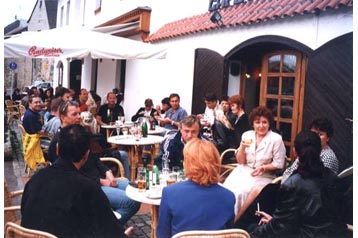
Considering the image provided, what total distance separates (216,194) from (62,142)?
1.12 metres

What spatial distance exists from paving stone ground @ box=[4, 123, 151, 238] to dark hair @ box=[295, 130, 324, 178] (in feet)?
6.64

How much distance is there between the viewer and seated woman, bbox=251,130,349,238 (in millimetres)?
2744

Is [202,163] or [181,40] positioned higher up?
[181,40]

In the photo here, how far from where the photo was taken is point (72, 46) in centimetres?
684

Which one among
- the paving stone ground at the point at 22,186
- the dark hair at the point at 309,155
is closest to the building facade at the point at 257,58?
the dark hair at the point at 309,155

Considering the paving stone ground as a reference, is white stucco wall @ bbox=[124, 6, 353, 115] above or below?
above

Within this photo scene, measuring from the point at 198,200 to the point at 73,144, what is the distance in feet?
3.09

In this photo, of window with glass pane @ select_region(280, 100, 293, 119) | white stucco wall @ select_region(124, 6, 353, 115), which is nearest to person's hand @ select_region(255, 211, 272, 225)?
white stucco wall @ select_region(124, 6, 353, 115)

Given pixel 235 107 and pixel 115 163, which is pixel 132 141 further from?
pixel 235 107

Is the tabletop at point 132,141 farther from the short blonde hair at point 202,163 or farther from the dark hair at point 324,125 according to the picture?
the short blonde hair at point 202,163

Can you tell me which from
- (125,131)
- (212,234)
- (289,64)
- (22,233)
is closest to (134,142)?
(125,131)

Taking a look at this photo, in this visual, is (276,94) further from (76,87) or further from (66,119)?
(76,87)

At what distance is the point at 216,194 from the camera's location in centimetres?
256

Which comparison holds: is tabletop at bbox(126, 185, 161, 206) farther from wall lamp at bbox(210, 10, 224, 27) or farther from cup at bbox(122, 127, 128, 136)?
wall lamp at bbox(210, 10, 224, 27)
